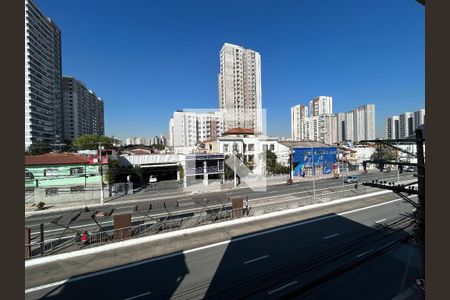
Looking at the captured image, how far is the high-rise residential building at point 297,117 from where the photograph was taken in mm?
86062

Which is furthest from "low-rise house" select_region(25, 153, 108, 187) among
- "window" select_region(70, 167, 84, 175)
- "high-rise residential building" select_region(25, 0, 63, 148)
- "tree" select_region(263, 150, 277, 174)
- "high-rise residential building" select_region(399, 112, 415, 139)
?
"high-rise residential building" select_region(399, 112, 415, 139)

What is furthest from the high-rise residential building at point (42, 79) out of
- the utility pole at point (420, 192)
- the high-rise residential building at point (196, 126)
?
the utility pole at point (420, 192)

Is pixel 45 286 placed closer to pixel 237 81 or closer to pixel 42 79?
pixel 237 81

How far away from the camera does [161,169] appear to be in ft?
127

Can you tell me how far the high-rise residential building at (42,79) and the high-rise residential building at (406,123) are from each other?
93.4 metres

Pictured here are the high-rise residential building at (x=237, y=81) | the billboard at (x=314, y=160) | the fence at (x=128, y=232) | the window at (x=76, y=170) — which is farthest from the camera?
the high-rise residential building at (x=237, y=81)

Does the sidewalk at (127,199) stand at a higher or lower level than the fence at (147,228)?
lower

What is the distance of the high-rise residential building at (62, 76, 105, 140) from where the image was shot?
290 ft

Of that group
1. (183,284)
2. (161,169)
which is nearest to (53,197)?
(161,169)

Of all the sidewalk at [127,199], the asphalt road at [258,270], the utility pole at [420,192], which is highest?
the utility pole at [420,192]

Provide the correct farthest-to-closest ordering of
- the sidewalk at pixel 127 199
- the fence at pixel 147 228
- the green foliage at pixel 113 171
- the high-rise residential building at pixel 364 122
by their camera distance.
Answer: the high-rise residential building at pixel 364 122, the green foliage at pixel 113 171, the sidewalk at pixel 127 199, the fence at pixel 147 228

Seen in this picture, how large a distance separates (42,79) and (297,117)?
84910 mm

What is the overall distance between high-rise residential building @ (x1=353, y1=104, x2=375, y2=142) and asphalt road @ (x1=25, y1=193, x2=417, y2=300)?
192ft

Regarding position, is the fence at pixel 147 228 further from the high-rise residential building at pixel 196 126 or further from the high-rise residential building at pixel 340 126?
the high-rise residential building at pixel 340 126
